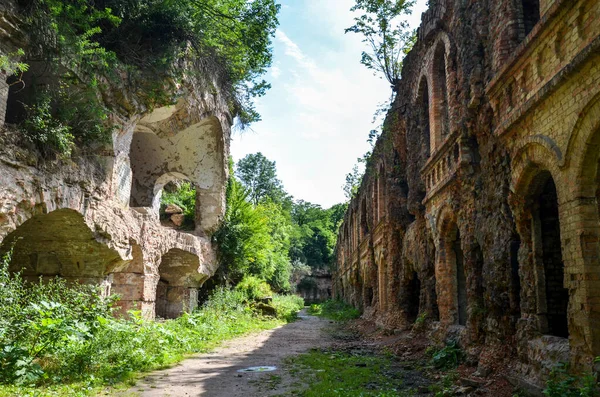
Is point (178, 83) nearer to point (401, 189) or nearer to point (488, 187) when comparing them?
point (401, 189)

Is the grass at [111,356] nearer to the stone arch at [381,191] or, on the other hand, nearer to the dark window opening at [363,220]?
the stone arch at [381,191]

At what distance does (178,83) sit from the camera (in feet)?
40.5

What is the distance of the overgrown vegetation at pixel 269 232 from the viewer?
758 inches

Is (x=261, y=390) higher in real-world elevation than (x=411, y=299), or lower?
lower

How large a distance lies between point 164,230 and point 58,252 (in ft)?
14.5

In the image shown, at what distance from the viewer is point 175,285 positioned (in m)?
17.2

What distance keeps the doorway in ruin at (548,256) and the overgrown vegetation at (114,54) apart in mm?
7633

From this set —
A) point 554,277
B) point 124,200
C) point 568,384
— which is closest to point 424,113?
point 554,277

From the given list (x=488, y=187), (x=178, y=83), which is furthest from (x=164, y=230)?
(x=488, y=187)

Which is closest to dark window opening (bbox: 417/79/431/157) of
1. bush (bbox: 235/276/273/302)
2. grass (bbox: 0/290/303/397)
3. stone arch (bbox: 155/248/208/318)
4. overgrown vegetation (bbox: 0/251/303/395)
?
grass (bbox: 0/290/303/397)

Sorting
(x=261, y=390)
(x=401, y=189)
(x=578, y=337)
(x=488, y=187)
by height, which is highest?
(x=401, y=189)

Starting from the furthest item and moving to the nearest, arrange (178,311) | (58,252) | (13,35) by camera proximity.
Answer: (178,311), (58,252), (13,35)

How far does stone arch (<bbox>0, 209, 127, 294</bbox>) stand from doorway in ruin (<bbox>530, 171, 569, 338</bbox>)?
26.6ft

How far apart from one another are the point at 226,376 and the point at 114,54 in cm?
651
